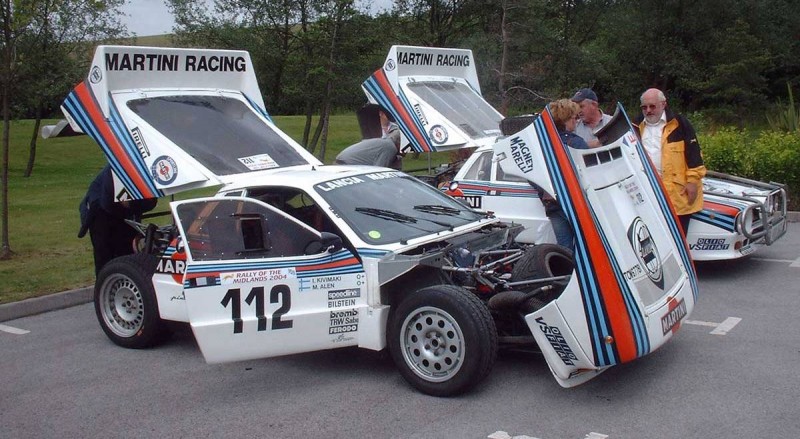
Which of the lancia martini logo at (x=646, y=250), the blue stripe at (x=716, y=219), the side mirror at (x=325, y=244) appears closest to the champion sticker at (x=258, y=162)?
the side mirror at (x=325, y=244)

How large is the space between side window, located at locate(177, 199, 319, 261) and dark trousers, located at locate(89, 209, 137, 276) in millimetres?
1864

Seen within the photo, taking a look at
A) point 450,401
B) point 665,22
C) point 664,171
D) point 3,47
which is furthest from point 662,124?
point 665,22

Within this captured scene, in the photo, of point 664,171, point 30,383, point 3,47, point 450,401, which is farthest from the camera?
point 3,47

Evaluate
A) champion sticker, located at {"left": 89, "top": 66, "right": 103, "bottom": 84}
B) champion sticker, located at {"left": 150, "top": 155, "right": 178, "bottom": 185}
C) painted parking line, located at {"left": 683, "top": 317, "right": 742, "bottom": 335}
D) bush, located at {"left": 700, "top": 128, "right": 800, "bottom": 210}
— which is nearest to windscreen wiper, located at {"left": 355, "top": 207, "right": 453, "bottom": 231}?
champion sticker, located at {"left": 150, "top": 155, "right": 178, "bottom": 185}

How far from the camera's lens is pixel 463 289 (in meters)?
5.33

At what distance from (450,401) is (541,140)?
1.78 meters

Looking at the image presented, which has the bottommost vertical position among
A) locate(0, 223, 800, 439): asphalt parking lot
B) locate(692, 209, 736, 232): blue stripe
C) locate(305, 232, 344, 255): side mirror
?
locate(0, 223, 800, 439): asphalt parking lot

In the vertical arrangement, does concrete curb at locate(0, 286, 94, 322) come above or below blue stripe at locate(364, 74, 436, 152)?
below

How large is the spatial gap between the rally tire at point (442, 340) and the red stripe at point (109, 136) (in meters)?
2.68

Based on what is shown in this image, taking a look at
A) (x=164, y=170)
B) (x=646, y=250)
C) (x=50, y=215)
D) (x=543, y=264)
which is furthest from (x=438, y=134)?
(x=50, y=215)

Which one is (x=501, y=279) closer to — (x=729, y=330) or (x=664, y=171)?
(x=729, y=330)

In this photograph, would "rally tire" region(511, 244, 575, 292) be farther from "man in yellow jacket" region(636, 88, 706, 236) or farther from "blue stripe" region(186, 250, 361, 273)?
"man in yellow jacket" region(636, 88, 706, 236)

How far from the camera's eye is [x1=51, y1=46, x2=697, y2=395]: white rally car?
5.06 meters

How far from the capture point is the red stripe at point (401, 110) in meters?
9.56
